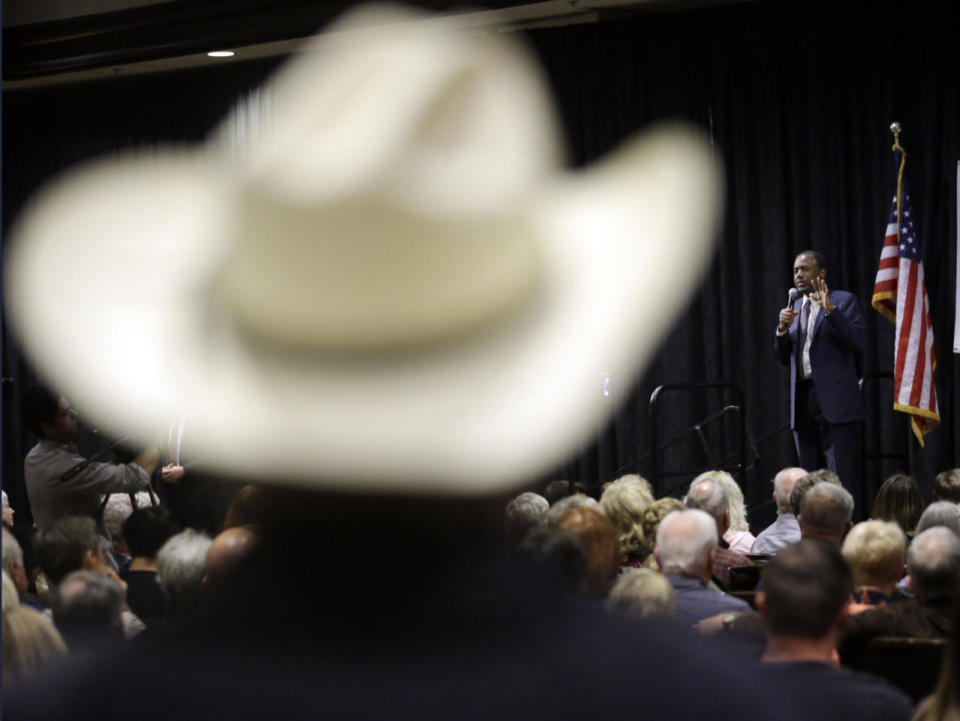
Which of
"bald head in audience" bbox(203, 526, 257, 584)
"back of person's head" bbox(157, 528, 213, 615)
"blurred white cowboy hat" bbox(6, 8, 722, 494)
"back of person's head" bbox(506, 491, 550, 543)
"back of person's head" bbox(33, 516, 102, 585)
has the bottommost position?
"back of person's head" bbox(506, 491, 550, 543)

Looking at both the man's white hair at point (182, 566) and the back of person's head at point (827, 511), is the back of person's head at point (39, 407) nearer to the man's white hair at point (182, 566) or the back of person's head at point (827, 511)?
the man's white hair at point (182, 566)

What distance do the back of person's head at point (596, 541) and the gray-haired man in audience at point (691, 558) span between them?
11.0 inches

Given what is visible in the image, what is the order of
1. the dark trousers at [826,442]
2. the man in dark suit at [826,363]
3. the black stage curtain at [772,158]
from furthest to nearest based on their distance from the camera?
the black stage curtain at [772,158]
the dark trousers at [826,442]
the man in dark suit at [826,363]

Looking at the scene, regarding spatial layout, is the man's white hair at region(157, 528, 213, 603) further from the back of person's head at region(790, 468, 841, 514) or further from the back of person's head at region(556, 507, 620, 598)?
the back of person's head at region(790, 468, 841, 514)

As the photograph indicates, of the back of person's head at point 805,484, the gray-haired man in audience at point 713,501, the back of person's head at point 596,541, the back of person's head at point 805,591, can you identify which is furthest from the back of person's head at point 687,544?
the back of person's head at point 805,484

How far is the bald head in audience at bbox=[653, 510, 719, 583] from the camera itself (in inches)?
101

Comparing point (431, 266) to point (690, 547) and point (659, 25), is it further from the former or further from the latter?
point (659, 25)

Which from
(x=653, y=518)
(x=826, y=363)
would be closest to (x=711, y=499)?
(x=653, y=518)

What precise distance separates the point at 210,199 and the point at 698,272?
280 inches

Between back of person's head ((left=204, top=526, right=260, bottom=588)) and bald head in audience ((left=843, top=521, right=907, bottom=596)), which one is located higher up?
back of person's head ((left=204, top=526, right=260, bottom=588))

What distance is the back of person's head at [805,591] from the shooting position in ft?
5.57

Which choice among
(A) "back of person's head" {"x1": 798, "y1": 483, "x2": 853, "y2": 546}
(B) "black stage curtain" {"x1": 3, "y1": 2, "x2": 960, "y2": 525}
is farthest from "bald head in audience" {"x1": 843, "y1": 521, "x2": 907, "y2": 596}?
(B) "black stage curtain" {"x1": 3, "y1": 2, "x2": 960, "y2": 525}

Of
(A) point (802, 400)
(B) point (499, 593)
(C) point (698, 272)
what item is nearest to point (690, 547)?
(B) point (499, 593)

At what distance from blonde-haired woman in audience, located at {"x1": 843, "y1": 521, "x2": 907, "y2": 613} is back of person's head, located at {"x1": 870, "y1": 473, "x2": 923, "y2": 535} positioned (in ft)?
5.54
